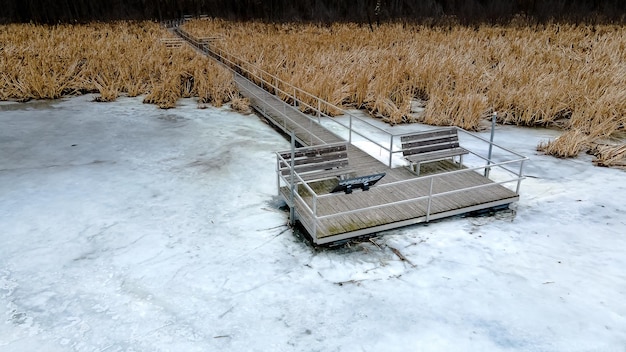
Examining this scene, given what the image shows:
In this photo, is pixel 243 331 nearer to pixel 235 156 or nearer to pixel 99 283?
pixel 99 283

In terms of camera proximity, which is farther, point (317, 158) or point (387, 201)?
point (317, 158)

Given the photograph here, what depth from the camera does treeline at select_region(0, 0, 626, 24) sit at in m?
31.4

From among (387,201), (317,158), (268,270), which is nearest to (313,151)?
(317,158)

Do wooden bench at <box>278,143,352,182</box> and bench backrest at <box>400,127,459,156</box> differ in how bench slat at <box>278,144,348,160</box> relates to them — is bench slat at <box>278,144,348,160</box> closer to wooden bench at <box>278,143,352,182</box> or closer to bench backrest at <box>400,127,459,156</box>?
wooden bench at <box>278,143,352,182</box>

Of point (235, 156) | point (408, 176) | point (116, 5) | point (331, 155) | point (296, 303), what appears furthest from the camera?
point (116, 5)

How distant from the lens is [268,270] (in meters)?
5.44

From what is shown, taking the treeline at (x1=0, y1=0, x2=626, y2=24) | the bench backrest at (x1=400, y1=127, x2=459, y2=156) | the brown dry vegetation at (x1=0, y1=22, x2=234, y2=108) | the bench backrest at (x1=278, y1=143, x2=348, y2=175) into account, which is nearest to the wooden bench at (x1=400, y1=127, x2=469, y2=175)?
the bench backrest at (x1=400, y1=127, x2=459, y2=156)

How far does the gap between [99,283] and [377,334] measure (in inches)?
128

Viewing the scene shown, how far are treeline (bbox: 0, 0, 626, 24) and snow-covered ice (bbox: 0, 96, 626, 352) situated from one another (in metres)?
25.2

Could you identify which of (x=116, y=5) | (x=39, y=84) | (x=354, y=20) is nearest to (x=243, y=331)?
(x=39, y=84)

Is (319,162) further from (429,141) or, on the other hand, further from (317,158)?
(429,141)

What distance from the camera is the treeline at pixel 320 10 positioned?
3138cm

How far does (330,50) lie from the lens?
19.1m

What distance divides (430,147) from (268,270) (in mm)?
4185
